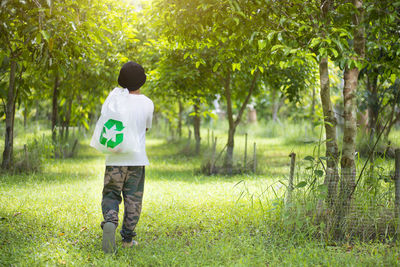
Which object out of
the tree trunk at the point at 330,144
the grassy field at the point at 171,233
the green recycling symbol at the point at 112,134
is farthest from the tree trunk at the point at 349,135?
the green recycling symbol at the point at 112,134

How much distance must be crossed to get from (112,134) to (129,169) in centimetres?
39

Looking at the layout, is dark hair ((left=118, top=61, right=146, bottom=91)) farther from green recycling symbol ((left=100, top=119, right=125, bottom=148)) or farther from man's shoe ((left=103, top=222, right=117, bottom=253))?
man's shoe ((left=103, top=222, right=117, bottom=253))

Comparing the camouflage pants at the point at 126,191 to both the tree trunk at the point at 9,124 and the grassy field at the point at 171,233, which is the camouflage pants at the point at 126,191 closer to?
the grassy field at the point at 171,233

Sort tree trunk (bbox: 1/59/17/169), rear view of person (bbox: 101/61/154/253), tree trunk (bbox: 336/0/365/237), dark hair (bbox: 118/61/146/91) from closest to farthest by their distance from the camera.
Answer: rear view of person (bbox: 101/61/154/253) < dark hair (bbox: 118/61/146/91) < tree trunk (bbox: 336/0/365/237) < tree trunk (bbox: 1/59/17/169)

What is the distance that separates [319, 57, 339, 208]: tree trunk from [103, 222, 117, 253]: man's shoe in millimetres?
2165

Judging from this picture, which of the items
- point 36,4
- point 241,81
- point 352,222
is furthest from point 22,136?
point 352,222

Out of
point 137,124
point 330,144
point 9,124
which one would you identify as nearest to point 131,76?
point 137,124

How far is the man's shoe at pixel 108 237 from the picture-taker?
12.6 feet

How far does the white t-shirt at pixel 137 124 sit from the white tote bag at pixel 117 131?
5cm

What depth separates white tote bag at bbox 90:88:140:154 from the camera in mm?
3871

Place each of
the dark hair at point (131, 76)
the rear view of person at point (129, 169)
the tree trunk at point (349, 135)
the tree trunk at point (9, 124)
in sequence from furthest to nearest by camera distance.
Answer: the tree trunk at point (9, 124) → the tree trunk at point (349, 135) → the dark hair at point (131, 76) → the rear view of person at point (129, 169)

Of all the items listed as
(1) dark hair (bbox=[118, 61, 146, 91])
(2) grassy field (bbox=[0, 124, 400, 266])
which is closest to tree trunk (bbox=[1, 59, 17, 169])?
(2) grassy field (bbox=[0, 124, 400, 266])

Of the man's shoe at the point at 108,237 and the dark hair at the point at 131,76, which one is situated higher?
the dark hair at the point at 131,76

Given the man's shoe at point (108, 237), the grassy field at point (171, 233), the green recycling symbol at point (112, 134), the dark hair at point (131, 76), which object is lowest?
the grassy field at point (171, 233)
